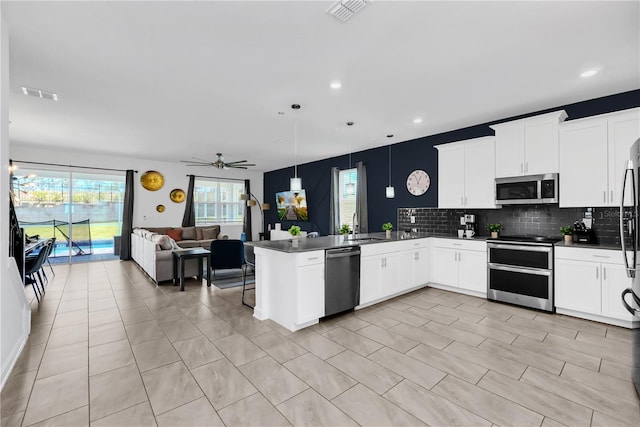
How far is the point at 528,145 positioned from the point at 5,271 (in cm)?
585

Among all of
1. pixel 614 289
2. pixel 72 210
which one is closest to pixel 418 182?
pixel 614 289

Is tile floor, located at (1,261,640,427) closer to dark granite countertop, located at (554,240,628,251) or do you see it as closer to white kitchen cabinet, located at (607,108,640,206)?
dark granite countertop, located at (554,240,628,251)

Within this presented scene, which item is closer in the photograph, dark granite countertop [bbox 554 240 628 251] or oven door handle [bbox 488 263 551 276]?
dark granite countertop [bbox 554 240 628 251]

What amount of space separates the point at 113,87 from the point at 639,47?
528 centimetres

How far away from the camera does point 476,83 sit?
3346 millimetres

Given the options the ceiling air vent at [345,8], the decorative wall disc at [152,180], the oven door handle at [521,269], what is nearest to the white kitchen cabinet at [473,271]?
the oven door handle at [521,269]

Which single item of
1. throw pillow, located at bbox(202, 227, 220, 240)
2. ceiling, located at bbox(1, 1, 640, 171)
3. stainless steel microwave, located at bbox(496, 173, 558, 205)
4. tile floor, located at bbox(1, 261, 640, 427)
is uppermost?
ceiling, located at bbox(1, 1, 640, 171)

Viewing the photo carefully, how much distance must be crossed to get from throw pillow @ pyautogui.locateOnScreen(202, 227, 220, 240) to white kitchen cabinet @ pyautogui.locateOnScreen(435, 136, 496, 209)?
6456 mm

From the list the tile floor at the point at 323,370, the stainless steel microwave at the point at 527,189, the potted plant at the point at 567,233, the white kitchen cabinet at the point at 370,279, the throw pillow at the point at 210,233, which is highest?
the stainless steel microwave at the point at 527,189

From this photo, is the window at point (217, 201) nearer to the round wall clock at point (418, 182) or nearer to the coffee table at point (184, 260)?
the coffee table at point (184, 260)

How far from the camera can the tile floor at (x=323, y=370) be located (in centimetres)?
190

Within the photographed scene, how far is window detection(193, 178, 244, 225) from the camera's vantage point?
374 inches

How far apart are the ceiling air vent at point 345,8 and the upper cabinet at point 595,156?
330 centimetres

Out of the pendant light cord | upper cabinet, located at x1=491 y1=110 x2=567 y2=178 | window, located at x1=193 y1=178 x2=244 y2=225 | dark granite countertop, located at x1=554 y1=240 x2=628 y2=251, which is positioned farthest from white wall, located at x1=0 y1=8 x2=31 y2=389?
window, located at x1=193 y1=178 x2=244 y2=225
